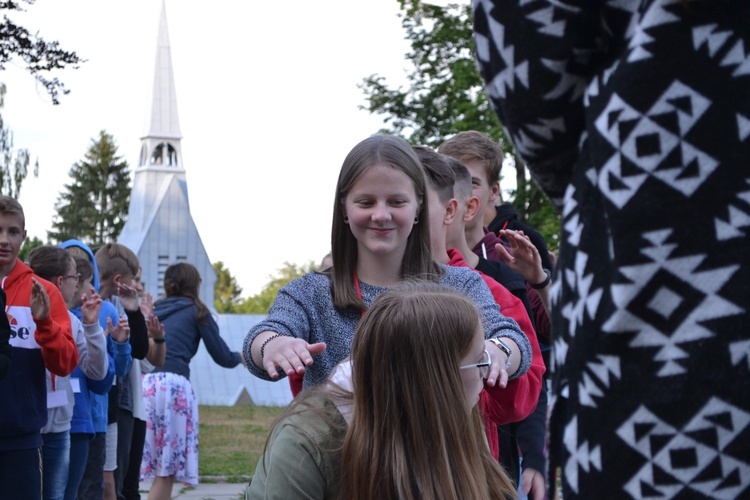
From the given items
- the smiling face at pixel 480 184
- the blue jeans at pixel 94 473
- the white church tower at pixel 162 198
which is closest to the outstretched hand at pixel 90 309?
the blue jeans at pixel 94 473

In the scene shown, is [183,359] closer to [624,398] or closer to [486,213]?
[486,213]

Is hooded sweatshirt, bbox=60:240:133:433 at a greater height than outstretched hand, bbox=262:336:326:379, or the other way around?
outstretched hand, bbox=262:336:326:379

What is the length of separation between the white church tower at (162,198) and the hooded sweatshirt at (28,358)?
3333 cm

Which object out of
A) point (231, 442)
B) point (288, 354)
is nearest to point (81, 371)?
point (288, 354)

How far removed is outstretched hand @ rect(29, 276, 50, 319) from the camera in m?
5.08

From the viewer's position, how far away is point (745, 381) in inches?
46.7

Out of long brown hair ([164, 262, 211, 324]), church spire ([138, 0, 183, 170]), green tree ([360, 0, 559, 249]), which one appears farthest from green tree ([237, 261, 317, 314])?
long brown hair ([164, 262, 211, 324])

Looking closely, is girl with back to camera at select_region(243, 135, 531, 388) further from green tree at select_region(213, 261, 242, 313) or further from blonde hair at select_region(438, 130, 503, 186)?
green tree at select_region(213, 261, 242, 313)

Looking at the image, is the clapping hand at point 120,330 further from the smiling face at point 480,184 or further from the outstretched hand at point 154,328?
the smiling face at point 480,184

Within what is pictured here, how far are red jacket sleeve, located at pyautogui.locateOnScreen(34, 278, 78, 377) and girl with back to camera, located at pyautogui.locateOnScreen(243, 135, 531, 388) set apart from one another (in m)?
2.62

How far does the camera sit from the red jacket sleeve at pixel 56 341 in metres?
5.19

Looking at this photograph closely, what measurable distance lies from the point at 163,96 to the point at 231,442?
29372mm

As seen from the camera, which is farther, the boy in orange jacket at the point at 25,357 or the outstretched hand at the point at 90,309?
the outstretched hand at the point at 90,309

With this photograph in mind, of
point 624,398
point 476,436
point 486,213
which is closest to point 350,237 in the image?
point 476,436
